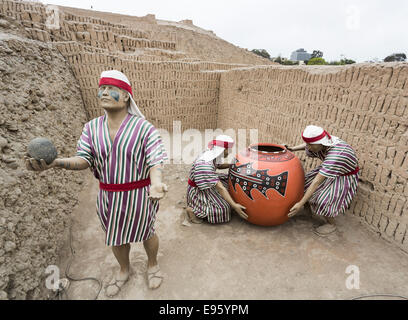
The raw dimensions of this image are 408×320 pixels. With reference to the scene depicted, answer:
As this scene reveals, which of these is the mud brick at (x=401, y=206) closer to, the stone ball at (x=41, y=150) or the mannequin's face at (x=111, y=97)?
the mannequin's face at (x=111, y=97)

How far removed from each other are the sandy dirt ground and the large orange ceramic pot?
0.31m

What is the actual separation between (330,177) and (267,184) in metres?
0.59

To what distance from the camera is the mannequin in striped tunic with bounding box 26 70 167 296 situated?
1486 mm

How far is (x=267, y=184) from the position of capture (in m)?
2.25

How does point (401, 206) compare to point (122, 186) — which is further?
point (401, 206)

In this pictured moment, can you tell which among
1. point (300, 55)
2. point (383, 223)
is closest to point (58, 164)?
point (383, 223)

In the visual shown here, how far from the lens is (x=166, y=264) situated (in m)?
2.16

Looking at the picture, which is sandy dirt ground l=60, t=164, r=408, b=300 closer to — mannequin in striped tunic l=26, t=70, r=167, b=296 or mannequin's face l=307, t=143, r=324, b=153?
mannequin in striped tunic l=26, t=70, r=167, b=296

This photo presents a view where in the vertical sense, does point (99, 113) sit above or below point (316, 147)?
below

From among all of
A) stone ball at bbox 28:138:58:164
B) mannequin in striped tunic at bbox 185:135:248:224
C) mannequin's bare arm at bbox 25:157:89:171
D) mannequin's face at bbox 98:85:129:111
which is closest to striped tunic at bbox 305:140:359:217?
mannequin in striped tunic at bbox 185:135:248:224

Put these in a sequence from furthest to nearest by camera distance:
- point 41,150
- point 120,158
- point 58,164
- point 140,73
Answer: point 140,73, point 120,158, point 58,164, point 41,150

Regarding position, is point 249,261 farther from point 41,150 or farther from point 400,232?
point 41,150

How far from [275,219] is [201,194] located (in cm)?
85
